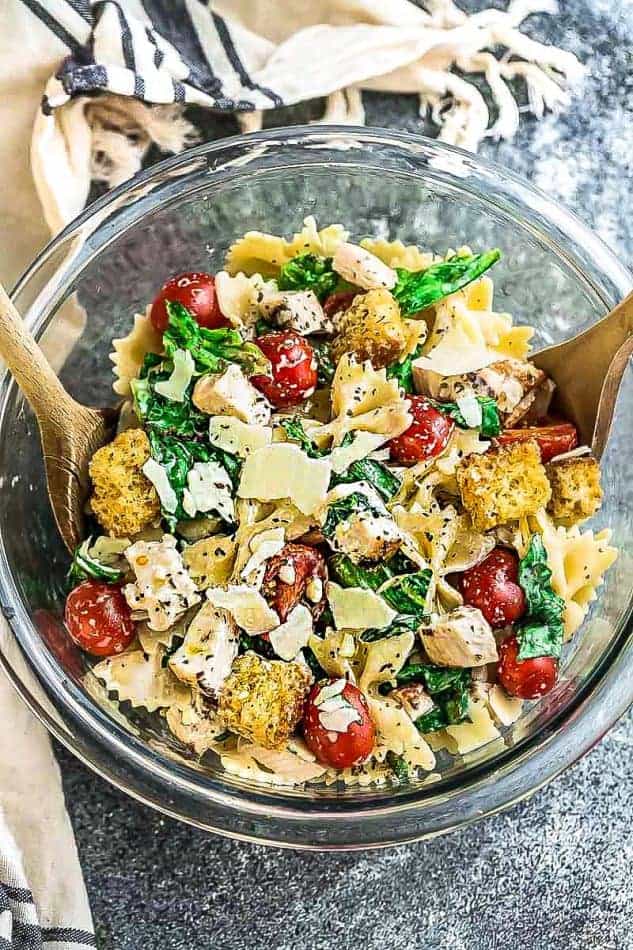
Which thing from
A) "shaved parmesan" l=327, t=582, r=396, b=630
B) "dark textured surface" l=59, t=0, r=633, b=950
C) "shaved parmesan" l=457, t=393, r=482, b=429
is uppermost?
"shaved parmesan" l=457, t=393, r=482, b=429

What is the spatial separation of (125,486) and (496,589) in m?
0.76

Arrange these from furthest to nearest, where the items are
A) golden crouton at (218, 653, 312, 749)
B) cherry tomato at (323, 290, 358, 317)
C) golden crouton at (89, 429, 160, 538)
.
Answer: cherry tomato at (323, 290, 358, 317), golden crouton at (89, 429, 160, 538), golden crouton at (218, 653, 312, 749)

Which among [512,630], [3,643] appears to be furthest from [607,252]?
[3,643]

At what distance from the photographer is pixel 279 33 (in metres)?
2.66

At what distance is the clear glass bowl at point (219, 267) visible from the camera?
221cm

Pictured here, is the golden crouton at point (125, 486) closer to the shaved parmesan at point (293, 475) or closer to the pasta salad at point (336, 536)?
the pasta salad at point (336, 536)

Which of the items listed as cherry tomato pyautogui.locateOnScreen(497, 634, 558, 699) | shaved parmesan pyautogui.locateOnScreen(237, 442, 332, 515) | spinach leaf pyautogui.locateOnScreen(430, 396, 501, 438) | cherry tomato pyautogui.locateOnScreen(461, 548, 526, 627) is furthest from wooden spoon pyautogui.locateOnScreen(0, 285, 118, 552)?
cherry tomato pyautogui.locateOnScreen(497, 634, 558, 699)

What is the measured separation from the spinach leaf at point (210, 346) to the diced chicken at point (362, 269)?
257 millimetres

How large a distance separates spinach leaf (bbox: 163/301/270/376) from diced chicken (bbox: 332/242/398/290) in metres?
0.26

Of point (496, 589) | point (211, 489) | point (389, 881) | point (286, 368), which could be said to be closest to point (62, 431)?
point (211, 489)

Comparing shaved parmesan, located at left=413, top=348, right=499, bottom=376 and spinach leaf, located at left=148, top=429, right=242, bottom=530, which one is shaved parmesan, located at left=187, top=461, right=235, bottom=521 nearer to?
spinach leaf, located at left=148, top=429, right=242, bottom=530

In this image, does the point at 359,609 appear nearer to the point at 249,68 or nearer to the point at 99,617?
the point at 99,617

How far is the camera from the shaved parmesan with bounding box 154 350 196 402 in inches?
85.6

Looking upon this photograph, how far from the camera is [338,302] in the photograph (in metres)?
2.35
